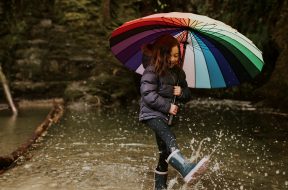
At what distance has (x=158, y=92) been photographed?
17.2 feet

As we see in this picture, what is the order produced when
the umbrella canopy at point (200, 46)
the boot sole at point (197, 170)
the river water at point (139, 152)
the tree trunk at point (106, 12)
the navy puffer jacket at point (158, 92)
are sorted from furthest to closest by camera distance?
the tree trunk at point (106, 12) → the river water at point (139, 152) → the umbrella canopy at point (200, 46) → the navy puffer jacket at point (158, 92) → the boot sole at point (197, 170)

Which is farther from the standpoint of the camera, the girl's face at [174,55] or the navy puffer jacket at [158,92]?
the girl's face at [174,55]

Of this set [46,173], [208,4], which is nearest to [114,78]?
[208,4]

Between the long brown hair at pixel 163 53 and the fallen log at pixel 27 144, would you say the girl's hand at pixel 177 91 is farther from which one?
the fallen log at pixel 27 144

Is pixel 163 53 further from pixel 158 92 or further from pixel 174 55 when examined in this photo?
pixel 158 92

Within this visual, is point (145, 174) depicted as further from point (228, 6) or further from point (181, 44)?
point (228, 6)

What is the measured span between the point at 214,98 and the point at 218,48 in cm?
1039

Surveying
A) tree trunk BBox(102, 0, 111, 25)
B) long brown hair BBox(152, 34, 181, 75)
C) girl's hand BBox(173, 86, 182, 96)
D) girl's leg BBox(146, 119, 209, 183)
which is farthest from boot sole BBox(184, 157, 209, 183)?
tree trunk BBox(102, 0, 111, 25)

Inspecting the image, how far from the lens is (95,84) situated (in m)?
14.0

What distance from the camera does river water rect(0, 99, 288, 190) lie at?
6.22 metres

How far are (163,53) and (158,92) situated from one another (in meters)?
0.44

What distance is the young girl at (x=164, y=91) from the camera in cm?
511

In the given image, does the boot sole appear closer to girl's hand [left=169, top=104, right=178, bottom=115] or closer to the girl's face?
girl's hand [left=169, top=104, right=178, bottom=115]

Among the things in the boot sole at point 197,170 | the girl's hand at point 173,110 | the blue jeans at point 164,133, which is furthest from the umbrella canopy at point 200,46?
the boot sole at point 197,170
